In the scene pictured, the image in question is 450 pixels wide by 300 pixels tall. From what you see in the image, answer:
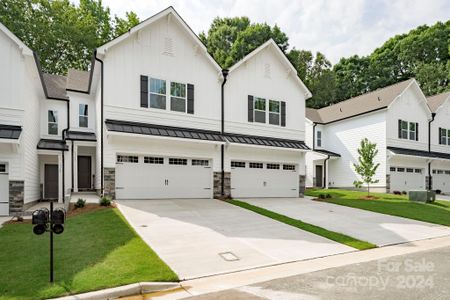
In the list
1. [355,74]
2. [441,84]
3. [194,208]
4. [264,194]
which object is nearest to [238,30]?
[355,74]

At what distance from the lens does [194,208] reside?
13500 millimetres

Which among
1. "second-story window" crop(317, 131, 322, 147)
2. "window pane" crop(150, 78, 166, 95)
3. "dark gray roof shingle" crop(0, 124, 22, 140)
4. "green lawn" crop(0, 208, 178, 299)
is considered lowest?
"green lawn" crop(0, 208, 178, 299)

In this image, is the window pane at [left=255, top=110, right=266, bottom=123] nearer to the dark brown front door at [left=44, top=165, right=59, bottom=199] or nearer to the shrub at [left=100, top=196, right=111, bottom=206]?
the shrub at [left=100, top=196, right=111, bottom=206]

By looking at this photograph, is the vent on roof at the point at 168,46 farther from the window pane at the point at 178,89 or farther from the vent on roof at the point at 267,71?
the vent on roof at the point at 267,71

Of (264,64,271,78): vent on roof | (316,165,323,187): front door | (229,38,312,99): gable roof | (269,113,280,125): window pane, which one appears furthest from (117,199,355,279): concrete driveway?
(316,165,323,187): front door

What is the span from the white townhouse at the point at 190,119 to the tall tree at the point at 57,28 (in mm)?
20943

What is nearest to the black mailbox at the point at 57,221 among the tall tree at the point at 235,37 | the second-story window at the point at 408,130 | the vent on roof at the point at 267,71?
the vent on roof at the point at 267,71

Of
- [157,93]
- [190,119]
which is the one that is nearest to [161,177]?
[190,119]

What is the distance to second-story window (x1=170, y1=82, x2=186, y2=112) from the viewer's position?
16109mm

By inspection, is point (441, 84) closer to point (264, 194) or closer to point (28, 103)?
point (264, 194)

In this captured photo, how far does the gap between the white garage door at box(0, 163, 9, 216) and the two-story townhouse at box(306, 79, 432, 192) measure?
22.0 meters

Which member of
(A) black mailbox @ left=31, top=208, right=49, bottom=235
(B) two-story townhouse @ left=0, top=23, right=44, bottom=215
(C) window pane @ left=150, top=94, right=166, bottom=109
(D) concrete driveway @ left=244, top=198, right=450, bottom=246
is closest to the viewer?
(A) black mailbox @ left=31, top=208, right=49, bottom=235

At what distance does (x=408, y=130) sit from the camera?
26031mm

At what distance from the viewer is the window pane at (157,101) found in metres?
15.5
